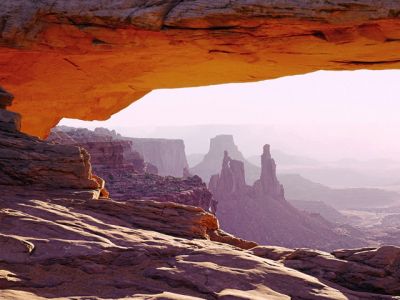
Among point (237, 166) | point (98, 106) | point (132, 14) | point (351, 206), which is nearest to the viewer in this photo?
point (132, 14)

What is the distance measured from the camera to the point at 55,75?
16.5 m

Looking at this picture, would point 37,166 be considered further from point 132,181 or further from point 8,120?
point 132,181

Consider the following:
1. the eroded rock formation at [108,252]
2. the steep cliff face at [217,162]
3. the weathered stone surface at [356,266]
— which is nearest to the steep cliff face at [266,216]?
the steep cliff face at [217,162]

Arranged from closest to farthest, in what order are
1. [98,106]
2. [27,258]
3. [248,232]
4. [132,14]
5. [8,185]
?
[27,258]
[8,185]
[132,14]
[98,106]
[248,232]

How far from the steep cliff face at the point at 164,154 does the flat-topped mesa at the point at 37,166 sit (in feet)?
403

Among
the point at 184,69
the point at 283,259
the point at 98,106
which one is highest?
the point at 184,69

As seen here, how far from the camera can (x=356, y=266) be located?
10.8m

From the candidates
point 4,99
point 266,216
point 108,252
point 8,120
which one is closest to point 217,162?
point 266,216

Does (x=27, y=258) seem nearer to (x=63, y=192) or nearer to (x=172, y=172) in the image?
(x=63, y=192)

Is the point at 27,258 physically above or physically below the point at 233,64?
below

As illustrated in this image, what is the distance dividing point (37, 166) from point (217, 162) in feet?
525

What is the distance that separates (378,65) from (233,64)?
15.6 ft

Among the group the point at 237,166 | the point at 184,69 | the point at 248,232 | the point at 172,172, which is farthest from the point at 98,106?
the point at 172,172

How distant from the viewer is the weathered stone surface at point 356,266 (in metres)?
10.3
